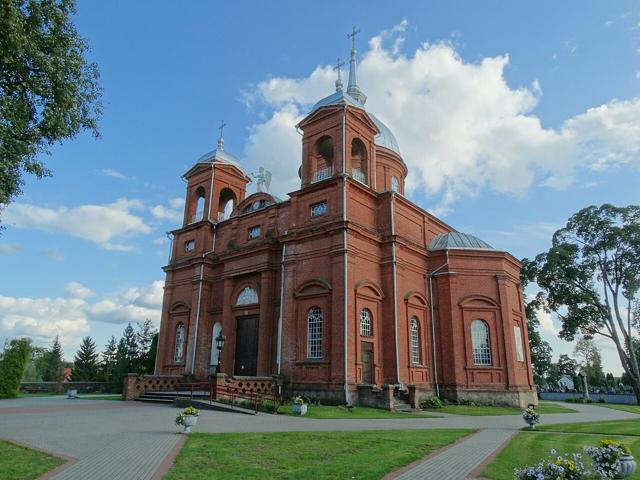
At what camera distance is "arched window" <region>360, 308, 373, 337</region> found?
2117cm

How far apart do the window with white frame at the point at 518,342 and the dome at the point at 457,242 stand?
4.80 m

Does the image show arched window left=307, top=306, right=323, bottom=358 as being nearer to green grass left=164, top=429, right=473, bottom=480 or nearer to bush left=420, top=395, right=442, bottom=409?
bush left=420, top=395, right=442, bottom=409

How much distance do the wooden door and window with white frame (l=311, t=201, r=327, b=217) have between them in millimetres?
6574

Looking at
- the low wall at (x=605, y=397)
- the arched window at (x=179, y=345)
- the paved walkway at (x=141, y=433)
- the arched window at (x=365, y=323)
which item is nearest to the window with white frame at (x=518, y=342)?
the arched window at (x=365, y=323)

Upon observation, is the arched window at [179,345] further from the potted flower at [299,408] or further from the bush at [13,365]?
the potted flower at [299,408]

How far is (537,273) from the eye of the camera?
34125 mm

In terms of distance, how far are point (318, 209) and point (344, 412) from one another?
32.3 ft

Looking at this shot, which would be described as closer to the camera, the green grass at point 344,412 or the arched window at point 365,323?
the green grass at point 344,412

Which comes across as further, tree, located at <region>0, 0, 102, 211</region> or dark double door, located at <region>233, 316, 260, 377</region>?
dark double door, located at <region>233, 316, 260, 377</region>

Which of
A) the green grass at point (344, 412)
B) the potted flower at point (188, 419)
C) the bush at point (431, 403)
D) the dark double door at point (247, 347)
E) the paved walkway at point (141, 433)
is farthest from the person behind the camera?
the dark double door at point (247, 347)

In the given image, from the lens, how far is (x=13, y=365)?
85.1 ft

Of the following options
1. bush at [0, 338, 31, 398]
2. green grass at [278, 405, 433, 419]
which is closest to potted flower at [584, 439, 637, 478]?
green grass at [278, 405, 433, 419]

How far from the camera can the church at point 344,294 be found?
20.8 meters

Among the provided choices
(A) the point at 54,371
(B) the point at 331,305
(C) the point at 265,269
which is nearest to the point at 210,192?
(C) the point at 265,269
